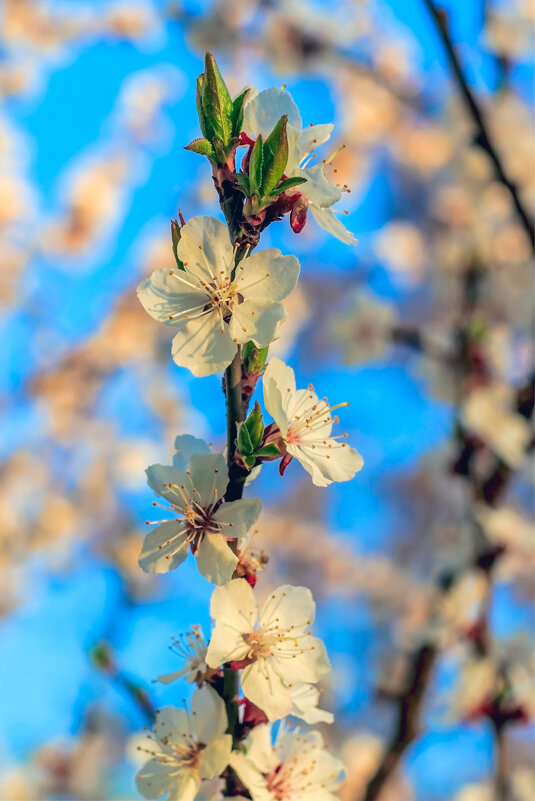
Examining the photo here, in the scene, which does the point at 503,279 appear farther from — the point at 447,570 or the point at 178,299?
the point at 178,299

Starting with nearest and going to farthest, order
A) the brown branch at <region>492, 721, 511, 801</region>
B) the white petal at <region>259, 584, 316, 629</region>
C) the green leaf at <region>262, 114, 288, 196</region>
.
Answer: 1. the green leaf at <region>262, 114, 288, 196</region>
2. the white petal at <region>259, 584, 316, 629</region>
3. the brown branch at <region>492, 721, 511, 801</region>

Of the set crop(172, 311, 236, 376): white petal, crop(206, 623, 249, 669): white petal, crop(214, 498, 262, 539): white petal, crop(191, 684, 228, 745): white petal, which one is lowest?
crop(191, 684, 228, 745): white petal

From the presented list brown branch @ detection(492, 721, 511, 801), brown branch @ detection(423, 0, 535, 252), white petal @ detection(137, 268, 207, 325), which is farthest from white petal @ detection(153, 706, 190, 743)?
brown branch @ detection(423, 0, 535, 252)

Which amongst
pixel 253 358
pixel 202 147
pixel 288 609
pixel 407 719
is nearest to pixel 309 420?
pixel 253 358

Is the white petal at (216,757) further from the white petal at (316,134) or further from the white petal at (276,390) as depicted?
the white petal at (316,134)

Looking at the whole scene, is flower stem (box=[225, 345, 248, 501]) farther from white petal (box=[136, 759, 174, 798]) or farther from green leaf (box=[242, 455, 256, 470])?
white petal (box=[136, 759, 174, 798])

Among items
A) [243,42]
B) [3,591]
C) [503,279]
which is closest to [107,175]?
[243,42]

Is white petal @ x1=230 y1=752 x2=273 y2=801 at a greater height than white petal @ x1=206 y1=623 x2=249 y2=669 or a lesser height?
lesser
